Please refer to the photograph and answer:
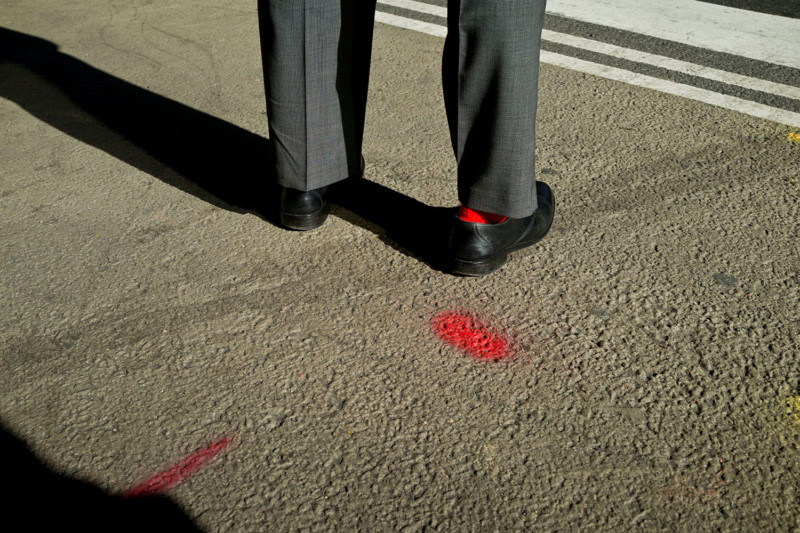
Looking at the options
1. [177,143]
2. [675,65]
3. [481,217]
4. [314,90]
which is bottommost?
[177,143]

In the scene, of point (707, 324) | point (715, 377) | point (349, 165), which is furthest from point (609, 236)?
point (349, 165)

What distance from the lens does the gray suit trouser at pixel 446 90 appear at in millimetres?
1896

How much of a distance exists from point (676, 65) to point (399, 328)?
8.39 ft

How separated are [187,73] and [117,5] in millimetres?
1564

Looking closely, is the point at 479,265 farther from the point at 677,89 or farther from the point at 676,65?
the point at 676,65

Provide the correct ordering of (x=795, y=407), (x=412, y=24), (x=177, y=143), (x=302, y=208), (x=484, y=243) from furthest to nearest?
1. (x=412, y=24)
2. (x=177, y=143)
3. (x=302, y=208)
4. (x=484, y=243)
5. (x=795, y=407)

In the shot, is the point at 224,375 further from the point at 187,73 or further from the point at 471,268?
the point at 187,73

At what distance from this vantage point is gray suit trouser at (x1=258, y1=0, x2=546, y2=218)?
A: 1.90 m

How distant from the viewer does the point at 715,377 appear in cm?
182

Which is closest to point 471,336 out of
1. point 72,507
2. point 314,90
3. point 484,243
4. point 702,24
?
point 484,243

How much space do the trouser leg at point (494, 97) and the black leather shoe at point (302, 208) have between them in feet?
1.70

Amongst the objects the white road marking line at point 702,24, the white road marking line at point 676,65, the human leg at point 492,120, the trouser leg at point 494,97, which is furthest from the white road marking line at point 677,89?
the trouser leg at point 494,97

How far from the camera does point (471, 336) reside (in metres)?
1.98

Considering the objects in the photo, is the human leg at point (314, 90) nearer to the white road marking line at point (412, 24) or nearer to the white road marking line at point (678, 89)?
the white road marking line at point (678, 89)
